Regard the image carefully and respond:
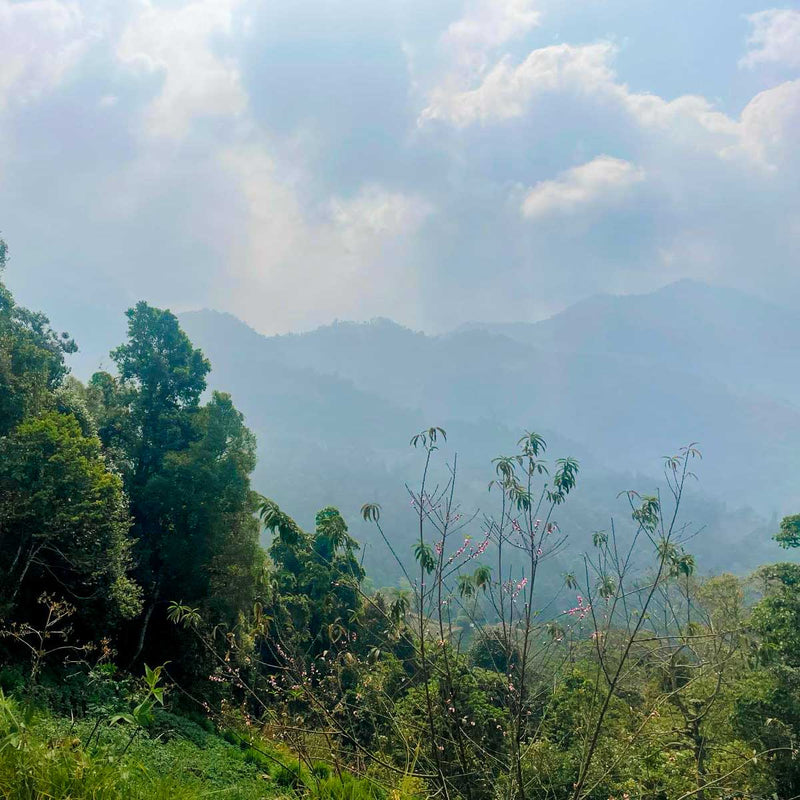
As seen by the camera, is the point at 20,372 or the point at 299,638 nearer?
the point at 299,638

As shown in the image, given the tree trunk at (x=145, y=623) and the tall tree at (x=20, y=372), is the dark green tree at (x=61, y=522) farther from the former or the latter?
the tree trunk at (x=145, y=623)

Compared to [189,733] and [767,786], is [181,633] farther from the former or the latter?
[767,786]

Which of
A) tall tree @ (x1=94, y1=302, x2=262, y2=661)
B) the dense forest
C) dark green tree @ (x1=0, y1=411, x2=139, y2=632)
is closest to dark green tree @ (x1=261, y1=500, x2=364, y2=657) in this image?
the dense forest

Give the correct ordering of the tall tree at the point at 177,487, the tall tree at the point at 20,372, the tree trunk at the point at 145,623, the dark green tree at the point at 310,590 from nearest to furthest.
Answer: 1. the tall tree at the point at 20,372
2. the tree trunk at the point at 145,623
3. the tall tree at the point at 177,487
4. the dark green tree at the point at 310,590

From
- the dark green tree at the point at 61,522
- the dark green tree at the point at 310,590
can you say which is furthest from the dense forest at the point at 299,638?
the dark green tree at the point at 310,590

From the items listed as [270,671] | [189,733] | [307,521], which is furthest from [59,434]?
[307,521]

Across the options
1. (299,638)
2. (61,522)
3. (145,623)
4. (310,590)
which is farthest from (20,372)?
(310,590)

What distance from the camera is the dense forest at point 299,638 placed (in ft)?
14.2

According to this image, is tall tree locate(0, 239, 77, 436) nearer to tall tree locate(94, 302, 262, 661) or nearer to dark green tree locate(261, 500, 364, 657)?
tall tree locate(94, 302, 262, 661)

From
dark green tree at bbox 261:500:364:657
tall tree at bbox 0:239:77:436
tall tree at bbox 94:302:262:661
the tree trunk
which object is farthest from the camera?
dark green tree at bbox 261:500:364:657

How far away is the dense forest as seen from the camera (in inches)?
171

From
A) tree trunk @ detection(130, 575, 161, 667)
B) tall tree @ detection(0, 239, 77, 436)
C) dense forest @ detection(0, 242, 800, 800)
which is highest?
tall tree @ detection(0, 239, 77, 436)

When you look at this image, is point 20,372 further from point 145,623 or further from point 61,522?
point 145,623

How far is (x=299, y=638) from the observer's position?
7797 millimetres
